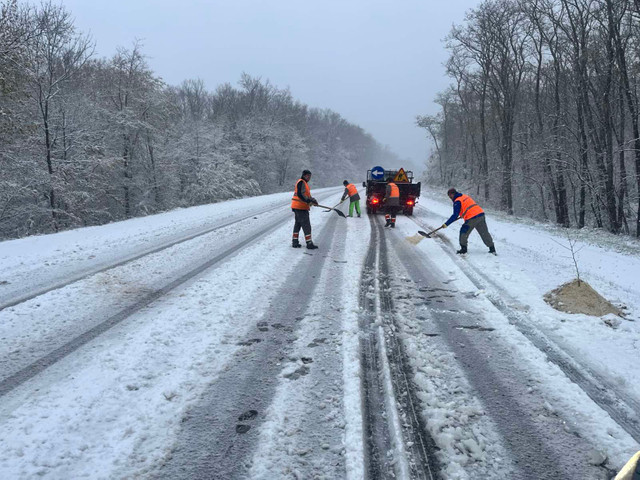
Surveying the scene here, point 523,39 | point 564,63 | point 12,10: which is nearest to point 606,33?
point 564,63

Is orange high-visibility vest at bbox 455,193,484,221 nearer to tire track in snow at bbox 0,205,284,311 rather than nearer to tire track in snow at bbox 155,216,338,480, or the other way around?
tire track in snow at bbox 155,216,338,480

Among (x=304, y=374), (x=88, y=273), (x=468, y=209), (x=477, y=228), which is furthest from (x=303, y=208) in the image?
(x=304, y=374)

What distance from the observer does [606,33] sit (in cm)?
1434

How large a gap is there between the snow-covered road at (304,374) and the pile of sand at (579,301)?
0.61ft

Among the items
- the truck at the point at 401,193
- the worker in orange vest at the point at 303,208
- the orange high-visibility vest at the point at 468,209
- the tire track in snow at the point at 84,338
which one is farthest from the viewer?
the truck at the point at 401,193

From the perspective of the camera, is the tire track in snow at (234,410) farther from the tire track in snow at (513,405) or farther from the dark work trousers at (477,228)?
the dark work trousers at (477,228)

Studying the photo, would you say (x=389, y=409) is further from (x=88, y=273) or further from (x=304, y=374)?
(x=88, y=273)

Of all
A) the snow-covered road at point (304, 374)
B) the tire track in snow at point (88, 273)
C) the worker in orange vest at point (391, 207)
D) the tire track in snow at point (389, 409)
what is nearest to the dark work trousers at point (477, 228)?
the snow-covered road at point (304, 374)

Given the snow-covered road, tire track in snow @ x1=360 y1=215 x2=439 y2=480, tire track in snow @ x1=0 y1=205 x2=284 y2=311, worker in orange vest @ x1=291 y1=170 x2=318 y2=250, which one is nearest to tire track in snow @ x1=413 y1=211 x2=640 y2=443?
the snow-covered road

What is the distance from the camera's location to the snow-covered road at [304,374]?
2.22 m

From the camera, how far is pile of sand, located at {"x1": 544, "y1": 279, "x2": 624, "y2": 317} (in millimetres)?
4699

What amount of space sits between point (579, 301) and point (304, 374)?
4016 millimetres

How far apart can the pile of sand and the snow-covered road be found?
0.19 m

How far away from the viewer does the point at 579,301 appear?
15.9 ft
